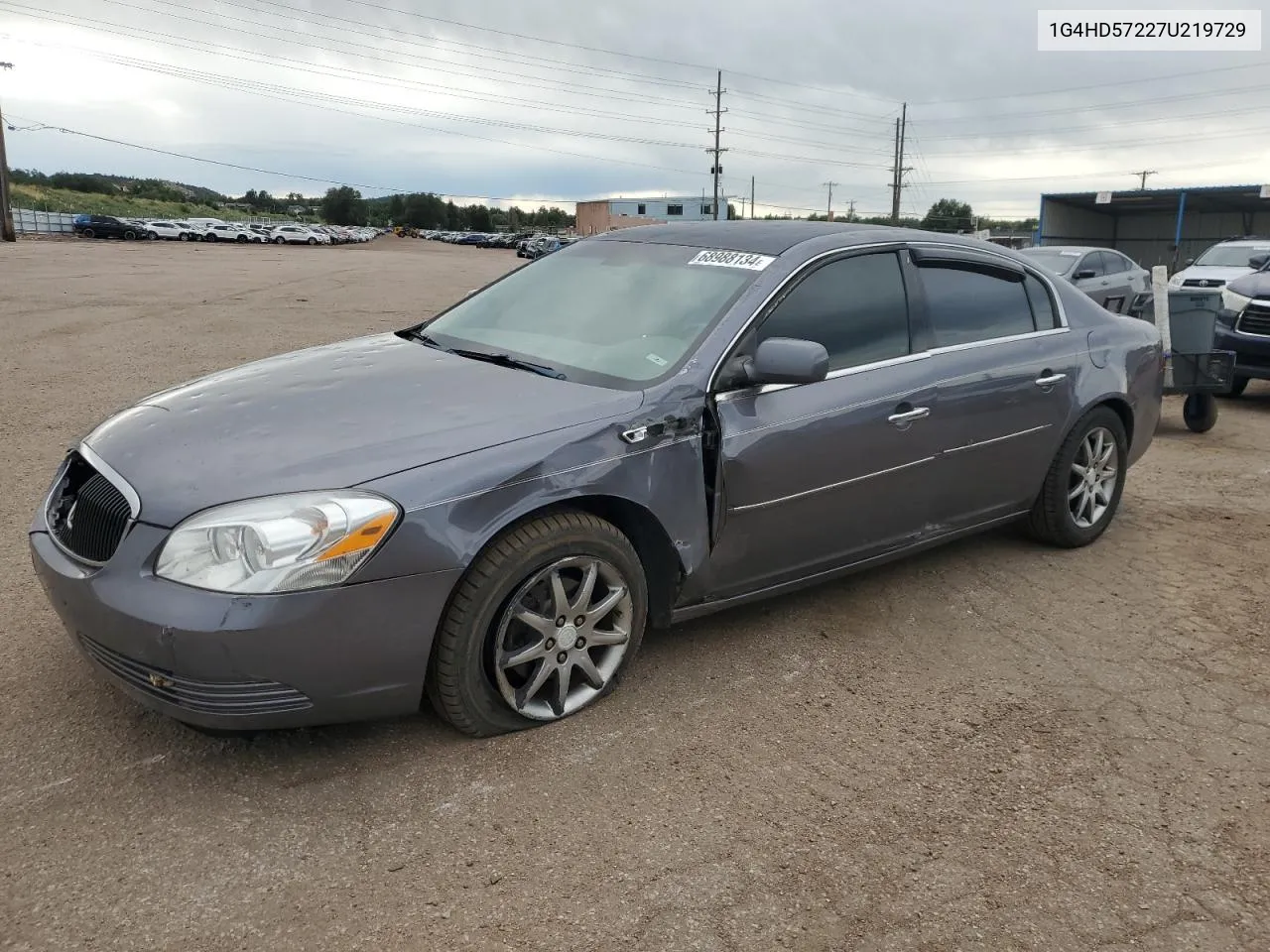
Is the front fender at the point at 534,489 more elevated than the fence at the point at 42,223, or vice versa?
the fence at the point at 42,223

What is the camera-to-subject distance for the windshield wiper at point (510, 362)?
349 centimetres

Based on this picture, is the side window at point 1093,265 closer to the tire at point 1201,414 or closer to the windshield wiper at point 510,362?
the tire at point 1201,414

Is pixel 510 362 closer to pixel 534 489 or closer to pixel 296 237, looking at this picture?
pixel 534 489

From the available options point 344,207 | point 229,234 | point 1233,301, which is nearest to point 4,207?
point 229,234

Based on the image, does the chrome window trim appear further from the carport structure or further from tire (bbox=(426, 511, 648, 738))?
the carport structure

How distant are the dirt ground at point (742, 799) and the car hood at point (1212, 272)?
40.0ft

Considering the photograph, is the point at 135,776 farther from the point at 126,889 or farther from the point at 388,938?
the point at 388,938

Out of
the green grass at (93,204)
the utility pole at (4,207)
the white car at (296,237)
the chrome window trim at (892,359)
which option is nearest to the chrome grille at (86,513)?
the chrome window trim at (892,359)

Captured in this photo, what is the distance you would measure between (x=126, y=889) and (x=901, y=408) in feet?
10.1

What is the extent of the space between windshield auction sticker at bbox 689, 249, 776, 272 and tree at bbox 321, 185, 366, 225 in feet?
441

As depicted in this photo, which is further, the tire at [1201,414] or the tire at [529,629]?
the tire at [1201,414]

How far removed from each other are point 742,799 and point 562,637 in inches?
29.3

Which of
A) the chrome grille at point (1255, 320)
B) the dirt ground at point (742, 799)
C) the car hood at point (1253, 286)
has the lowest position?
the dirt ground at point (742, 799)

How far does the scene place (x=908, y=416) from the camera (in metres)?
3.96
